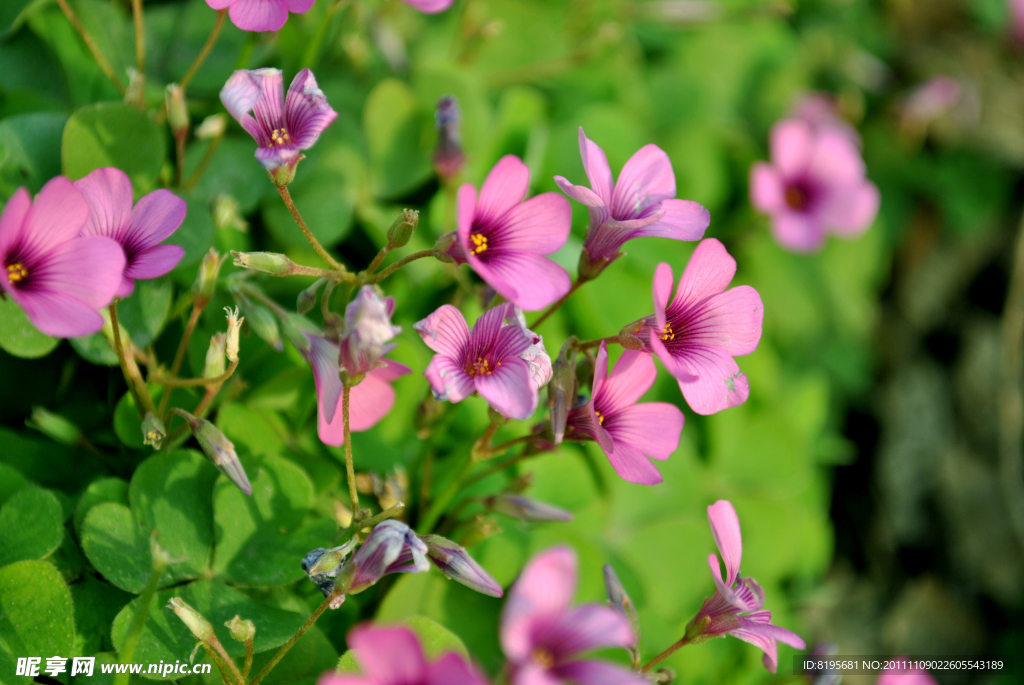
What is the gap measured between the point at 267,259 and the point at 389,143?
1.86 ft

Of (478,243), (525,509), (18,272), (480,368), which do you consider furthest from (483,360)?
(18,272)

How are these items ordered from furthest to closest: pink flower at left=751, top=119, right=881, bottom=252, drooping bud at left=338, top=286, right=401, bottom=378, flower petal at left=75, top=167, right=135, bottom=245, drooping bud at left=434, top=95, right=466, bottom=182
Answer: pink flower at left=751, top=119, right=881, bottom=252 < drooping bud at left=434, top=95, right=466, bottom=182 < flower petal at left=75, top=167, right=135, bottom=245 < drooping bud at left=338, top=286, right=401, bottom=378

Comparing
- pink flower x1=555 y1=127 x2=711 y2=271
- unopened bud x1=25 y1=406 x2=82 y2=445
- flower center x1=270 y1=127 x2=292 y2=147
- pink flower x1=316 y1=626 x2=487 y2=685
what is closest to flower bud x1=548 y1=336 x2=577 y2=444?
pink flower x1=555 y1=127 x2=711 y2=271

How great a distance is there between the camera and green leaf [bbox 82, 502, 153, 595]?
0.84m

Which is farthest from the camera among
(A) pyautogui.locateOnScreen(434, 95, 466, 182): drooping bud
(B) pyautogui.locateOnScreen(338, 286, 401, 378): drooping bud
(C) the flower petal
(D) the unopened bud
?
(A) pyautogui.locateOnScreen(434, 95, 466, 182): drooping bud

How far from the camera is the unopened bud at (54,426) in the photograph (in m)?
0.92

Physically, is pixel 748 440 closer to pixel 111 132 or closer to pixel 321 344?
pixel 321 344

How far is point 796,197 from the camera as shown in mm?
1770

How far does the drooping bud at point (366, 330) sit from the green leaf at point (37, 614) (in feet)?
1.33

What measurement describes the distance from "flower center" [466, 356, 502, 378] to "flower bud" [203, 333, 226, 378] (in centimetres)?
28

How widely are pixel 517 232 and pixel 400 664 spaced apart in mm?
454

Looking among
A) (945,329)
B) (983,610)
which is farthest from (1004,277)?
(983,610)

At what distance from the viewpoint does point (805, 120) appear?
1.89 metres

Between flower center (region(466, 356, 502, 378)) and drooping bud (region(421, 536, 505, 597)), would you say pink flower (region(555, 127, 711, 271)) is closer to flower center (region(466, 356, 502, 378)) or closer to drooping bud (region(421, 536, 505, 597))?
flower center (region(466, 356, 502, 378))
